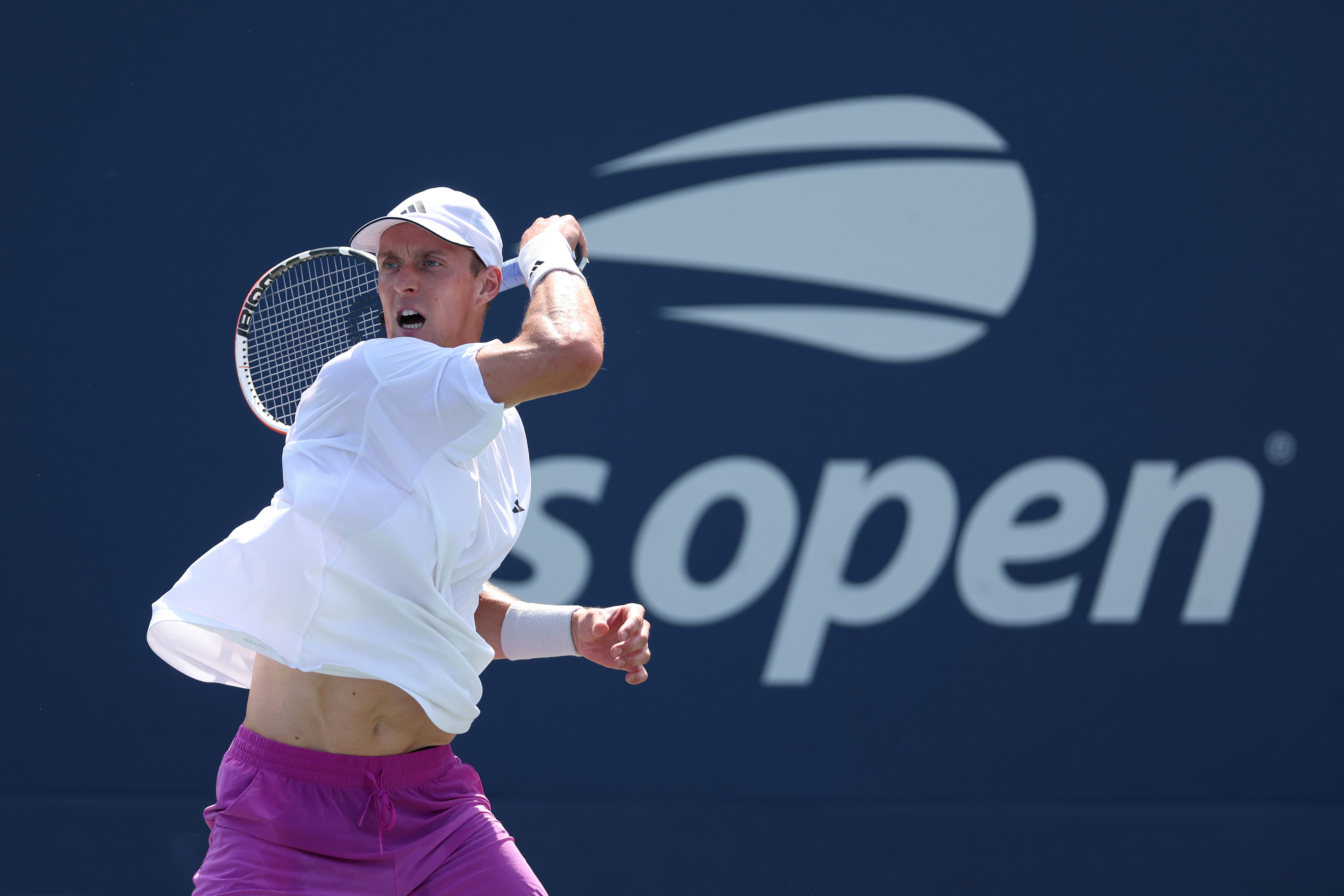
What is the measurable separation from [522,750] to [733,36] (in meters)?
2.27

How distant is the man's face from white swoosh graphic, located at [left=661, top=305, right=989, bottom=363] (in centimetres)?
162

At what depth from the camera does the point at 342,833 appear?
1915 mm

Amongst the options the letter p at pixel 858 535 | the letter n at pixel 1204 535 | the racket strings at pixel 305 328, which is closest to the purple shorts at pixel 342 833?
the racket strings at pixel 305 328

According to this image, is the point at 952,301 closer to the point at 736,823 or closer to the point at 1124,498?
the point at 1124,498

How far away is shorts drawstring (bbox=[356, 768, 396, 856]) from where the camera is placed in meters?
1.94

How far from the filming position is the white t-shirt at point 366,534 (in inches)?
71.4

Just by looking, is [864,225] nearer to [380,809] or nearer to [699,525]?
[699,525]

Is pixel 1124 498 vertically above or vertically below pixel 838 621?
above

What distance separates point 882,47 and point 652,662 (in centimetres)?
202

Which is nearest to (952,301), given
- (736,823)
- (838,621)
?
(838,621)

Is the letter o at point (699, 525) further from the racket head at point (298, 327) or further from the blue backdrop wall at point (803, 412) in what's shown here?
the racket head at point (298, 327)

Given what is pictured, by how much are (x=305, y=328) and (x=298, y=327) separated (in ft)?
0.07

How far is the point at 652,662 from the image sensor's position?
3580 mm

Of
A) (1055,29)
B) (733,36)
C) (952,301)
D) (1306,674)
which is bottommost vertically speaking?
(1306,674)
